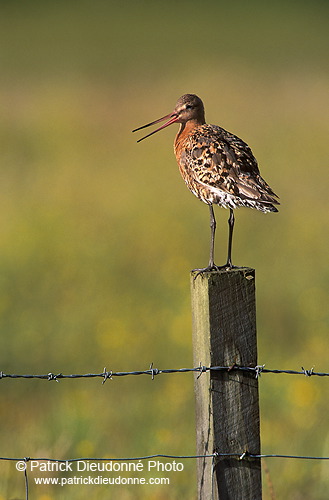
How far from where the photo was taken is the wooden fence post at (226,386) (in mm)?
4203

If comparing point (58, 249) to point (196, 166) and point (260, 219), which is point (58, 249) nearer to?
point (260, 219)

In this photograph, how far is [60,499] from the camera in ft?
21.0

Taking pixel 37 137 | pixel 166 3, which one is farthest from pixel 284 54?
pixel 37 137

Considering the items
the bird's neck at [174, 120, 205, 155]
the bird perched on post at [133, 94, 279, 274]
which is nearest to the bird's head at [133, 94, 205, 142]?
the bird's neck at [174, 120, 205, 155]

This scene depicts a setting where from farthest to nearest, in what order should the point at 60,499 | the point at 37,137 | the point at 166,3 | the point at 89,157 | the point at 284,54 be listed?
the point at 166,3 → the point at 284,54 → the point at 37,137 → the point at 89,157 → the point at 60,499

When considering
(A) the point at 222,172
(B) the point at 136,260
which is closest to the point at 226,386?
(A) the point at 222,172

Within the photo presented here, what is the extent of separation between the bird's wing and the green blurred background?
56.9 inches

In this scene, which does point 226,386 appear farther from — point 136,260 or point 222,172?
point 136,260

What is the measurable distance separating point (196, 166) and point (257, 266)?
7.47 m

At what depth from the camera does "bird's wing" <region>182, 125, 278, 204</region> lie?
555cm

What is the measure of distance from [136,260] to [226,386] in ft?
30.8

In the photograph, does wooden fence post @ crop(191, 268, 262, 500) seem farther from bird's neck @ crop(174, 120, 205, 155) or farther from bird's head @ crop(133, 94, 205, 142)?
bird's head @ crop(133, 94, 205, 142)

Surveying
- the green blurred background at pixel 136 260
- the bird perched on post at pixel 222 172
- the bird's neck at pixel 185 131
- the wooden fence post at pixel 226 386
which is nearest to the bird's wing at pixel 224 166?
the bird perched on post at pixel 222 172

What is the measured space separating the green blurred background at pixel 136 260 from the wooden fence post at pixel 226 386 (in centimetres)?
96
